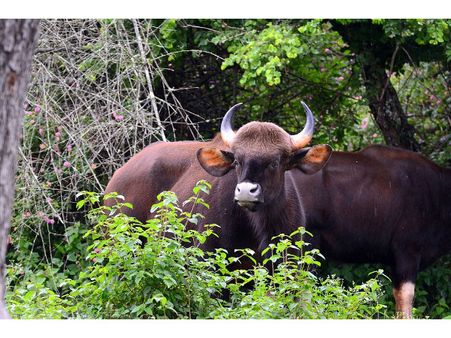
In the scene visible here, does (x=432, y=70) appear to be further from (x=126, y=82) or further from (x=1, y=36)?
(x=1, y=36)

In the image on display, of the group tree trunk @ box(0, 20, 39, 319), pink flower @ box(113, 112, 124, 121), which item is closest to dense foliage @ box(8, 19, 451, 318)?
pink flower @ box(113, 112, 124, 121)

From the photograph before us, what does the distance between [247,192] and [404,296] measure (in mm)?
2837

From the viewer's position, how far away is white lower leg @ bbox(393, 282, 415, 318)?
955 cm

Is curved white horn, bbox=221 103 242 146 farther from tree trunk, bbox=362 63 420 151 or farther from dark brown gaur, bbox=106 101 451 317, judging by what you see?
tree trunk, bbox=362 63 420 151

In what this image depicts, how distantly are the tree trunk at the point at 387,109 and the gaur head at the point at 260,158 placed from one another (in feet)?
7.64

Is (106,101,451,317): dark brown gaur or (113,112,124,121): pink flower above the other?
(113,112,124,121): pink flower

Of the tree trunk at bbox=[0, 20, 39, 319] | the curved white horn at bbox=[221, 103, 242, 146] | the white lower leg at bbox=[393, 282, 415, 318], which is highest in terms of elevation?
the tree trunk at bbox=[0, 20, 39, 319]

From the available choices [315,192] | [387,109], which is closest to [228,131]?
[315,192]

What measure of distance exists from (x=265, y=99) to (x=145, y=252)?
5582 millimetres

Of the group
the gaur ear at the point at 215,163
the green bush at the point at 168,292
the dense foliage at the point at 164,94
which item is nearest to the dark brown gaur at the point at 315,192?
the gaur ear at the point at 215,163

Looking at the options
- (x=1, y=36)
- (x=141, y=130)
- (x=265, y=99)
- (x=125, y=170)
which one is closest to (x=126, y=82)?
(x=141, y=130)

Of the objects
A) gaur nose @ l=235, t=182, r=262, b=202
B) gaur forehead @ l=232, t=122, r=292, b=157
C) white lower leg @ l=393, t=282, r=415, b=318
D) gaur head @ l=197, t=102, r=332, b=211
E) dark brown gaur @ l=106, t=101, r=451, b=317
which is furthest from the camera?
white lower leg @ l=393, t=282, r=415, b=318

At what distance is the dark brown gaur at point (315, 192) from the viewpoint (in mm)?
8039

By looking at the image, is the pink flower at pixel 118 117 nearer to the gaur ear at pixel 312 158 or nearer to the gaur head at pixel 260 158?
the gaur head at pixel 260 158
